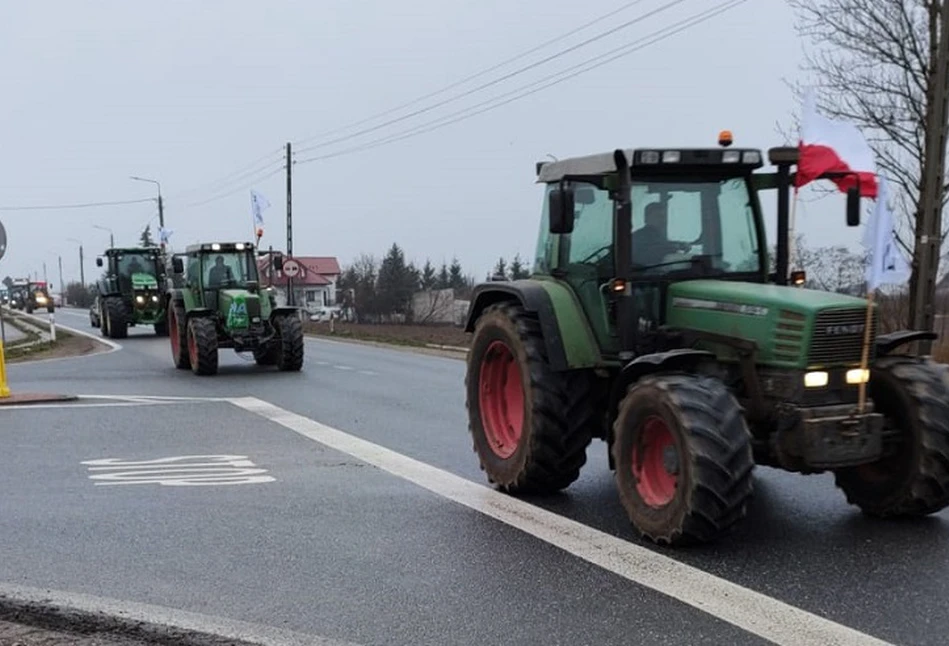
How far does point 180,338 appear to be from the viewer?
18.3 metres

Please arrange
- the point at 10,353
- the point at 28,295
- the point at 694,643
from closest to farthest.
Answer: the point at 694,643, the point at 10,353, the point at 28,295

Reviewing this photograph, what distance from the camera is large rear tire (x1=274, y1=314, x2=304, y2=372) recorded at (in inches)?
690

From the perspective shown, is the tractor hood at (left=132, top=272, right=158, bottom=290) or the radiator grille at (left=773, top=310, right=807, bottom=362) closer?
the radiator grille at (left=773, top=310, right=807, bottom=362)

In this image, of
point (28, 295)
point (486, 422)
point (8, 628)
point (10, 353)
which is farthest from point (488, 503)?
point (28, 295)

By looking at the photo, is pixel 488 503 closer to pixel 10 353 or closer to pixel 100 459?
pixel 100 459

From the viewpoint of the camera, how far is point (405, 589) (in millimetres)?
5055

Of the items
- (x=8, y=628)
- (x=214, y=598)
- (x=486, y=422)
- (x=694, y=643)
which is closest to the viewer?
(x=694, y=643)

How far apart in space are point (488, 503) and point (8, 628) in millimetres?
3315

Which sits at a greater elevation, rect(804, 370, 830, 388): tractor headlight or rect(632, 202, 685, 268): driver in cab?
rect(632, 202, 685, 268): driver in cab

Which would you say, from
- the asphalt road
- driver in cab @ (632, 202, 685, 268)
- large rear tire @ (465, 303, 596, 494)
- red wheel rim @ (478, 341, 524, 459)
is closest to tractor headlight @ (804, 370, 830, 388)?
the asphalt road

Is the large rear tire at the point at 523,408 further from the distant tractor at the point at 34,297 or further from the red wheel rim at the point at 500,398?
the distant tractor at the point at 34,297

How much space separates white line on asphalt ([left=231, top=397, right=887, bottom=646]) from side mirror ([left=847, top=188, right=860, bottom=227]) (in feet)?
9.11

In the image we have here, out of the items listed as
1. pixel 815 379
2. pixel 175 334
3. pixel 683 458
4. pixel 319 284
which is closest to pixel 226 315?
pixel 175 334

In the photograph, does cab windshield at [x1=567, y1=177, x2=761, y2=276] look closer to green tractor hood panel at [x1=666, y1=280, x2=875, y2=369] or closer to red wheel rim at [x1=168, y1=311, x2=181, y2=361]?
green tractor hood panel at [x1=666, y1=280, x2=875, y2=369]
